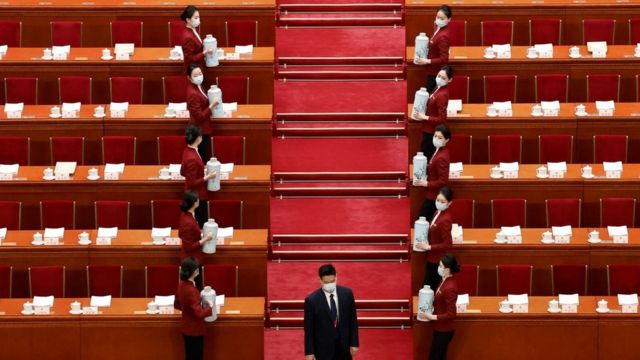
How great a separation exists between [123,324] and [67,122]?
5.42ft

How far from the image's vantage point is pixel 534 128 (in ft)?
27.8

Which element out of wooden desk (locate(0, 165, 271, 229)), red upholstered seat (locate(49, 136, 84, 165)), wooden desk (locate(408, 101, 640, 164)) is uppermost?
wooden desk (locate(408, 101, 640, 164))

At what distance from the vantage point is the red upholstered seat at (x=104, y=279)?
763cm

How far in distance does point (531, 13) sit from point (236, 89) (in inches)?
70.2

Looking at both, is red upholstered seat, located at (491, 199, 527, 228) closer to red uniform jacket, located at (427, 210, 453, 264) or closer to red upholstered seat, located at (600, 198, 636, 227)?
red upholstered seat, located at (600, 198, 636, 227)

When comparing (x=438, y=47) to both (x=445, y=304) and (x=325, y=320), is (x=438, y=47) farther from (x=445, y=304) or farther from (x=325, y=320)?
(x=325, y=320)

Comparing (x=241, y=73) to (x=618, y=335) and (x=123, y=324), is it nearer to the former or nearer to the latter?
(x=123, y=324)

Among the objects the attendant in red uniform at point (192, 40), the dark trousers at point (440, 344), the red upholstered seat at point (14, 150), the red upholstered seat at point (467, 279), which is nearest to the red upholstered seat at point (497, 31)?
the attendant in red uniform at point (192, 40)

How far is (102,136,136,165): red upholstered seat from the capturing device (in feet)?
27.3

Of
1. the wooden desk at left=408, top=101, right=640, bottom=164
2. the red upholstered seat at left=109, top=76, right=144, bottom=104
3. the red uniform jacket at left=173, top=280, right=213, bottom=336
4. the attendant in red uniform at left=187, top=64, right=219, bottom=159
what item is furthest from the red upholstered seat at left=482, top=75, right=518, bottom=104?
the red uniform jacket at left=173, top=280, right=213, bottom=336

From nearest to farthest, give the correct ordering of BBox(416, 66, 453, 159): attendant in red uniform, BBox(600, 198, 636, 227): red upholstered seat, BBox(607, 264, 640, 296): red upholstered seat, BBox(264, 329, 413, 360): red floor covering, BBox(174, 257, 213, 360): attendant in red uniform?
BBox(174, 257, 213, 360): attendant in red uniform
BBox(264, 329, 413, 360): red floor covering
BBox(607, 264, 640, 296): red upholstered seat
BBox(600, 198, 636, 227): red upholstered seat
BBox(416, 66, 453, 159): attendant in red uniform

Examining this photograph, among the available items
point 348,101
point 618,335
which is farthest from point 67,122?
point 618,335

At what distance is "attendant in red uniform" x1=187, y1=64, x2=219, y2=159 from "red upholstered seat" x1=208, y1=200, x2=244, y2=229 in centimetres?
40

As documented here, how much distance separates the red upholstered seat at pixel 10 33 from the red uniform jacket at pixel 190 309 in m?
2.67
